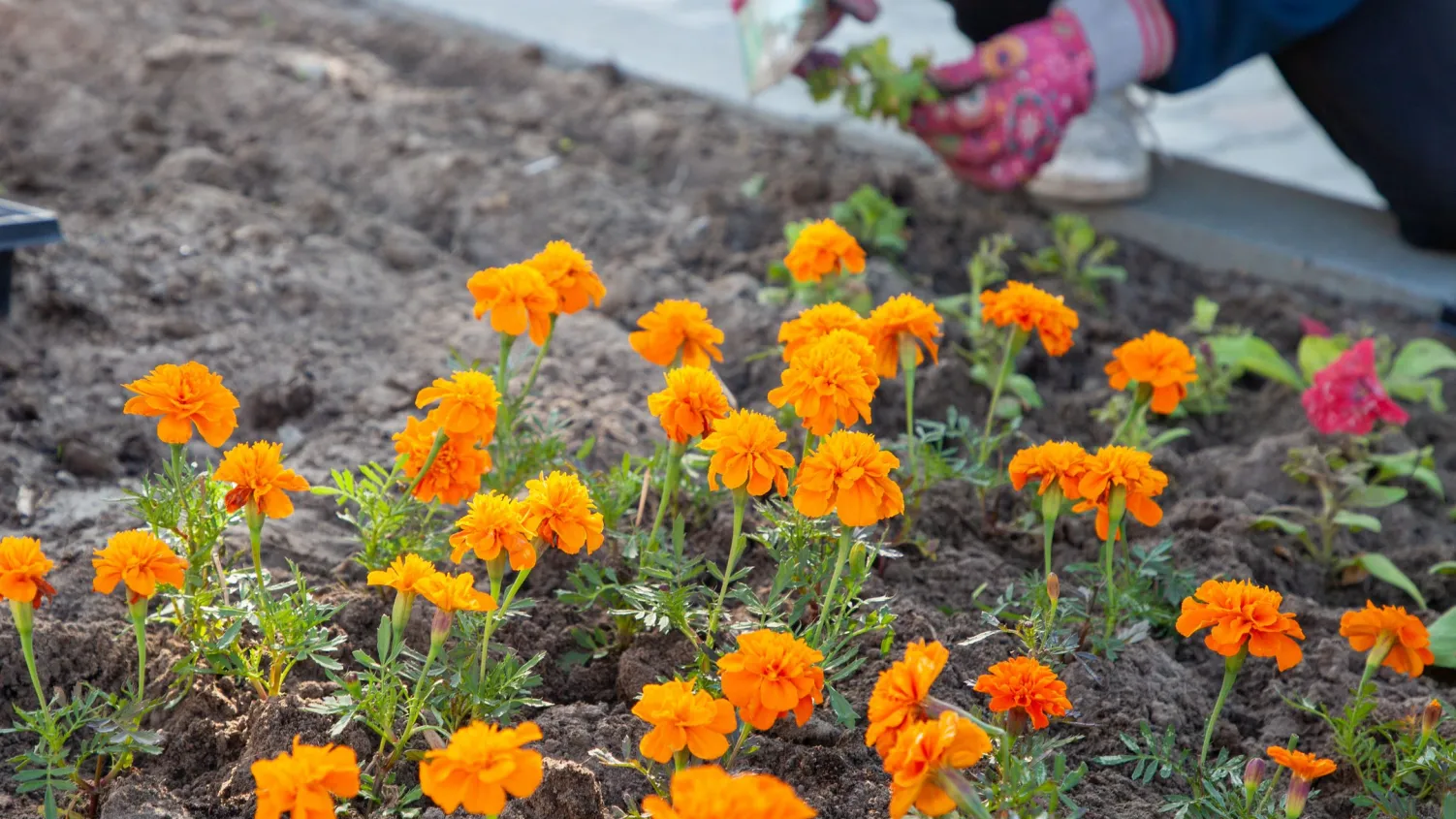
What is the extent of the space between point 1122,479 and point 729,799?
68 cm

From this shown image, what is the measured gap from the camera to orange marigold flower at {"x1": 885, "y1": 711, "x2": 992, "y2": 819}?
1.04m

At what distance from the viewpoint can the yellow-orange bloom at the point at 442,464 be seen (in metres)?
1.50

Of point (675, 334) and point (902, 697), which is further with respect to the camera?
point (675, 334)

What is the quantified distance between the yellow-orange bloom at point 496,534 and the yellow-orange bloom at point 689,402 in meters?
0.19

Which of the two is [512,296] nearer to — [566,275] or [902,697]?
[566,275]

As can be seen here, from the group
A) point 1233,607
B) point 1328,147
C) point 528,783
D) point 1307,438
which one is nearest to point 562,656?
point 528,783

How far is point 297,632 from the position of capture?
1430 mm

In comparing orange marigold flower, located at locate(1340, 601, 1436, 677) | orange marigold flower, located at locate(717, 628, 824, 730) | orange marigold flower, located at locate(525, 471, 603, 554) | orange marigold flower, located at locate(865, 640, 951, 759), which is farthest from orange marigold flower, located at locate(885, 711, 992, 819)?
orange marigold flower, located at locate(1340, 601, 1436, 677)

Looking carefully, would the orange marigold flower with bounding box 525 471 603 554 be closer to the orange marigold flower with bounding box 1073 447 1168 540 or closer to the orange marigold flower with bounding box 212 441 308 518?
the orange marigold flower with bounding box 212 441 308 518

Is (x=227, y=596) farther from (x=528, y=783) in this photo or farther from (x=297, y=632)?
(x=528, y=783)

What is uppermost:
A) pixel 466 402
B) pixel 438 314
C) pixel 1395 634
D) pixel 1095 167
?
pixel 466 402

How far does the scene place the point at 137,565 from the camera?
4.15 feet

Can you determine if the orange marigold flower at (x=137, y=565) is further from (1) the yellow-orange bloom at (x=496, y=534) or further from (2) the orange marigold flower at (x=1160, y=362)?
(2) the orange marigold flower at (x=1160, y=362)

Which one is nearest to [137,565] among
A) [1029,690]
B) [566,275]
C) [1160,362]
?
[566,275]
